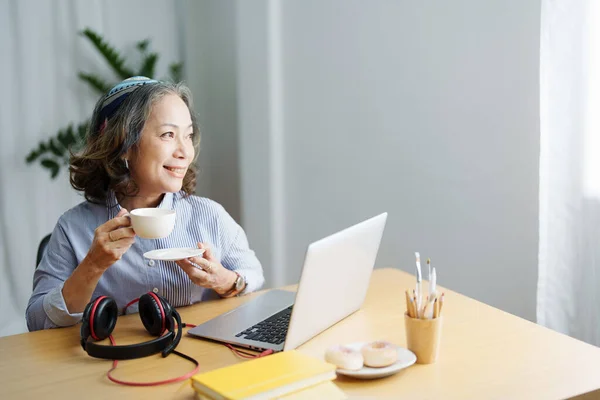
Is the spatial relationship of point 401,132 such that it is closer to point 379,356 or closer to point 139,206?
point 139,206

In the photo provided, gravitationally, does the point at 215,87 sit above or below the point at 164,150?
above

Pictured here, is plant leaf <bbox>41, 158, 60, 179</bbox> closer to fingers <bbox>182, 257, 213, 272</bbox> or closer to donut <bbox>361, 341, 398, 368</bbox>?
fingers <bbox>182, 257, 213, 272</bbox>

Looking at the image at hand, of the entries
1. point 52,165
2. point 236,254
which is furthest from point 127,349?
point 52,165

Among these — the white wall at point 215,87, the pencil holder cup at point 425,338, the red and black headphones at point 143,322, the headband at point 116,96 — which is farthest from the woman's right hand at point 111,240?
A: the white wall at point 215,87

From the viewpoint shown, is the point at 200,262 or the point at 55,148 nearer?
the point at 200,262

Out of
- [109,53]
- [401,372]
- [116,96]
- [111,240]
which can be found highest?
[109,53]

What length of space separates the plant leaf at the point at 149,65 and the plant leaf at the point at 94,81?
20cm

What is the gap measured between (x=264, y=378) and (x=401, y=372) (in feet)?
0.92

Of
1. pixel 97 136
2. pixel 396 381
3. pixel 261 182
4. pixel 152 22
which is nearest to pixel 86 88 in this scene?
pixel 152 22

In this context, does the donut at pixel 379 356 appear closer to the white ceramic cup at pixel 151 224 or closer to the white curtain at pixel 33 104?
the white ceramic cup at pixel 151 224

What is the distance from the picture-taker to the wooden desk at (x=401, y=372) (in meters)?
1.14

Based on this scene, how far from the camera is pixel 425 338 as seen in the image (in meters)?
1.23

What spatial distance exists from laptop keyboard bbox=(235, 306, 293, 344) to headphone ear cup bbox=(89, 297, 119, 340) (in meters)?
0.27

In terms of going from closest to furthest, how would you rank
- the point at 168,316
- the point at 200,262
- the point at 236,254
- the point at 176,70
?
the point at 168,316 < the point at 200,262 < the point at 236,254 < the point at 176,70
